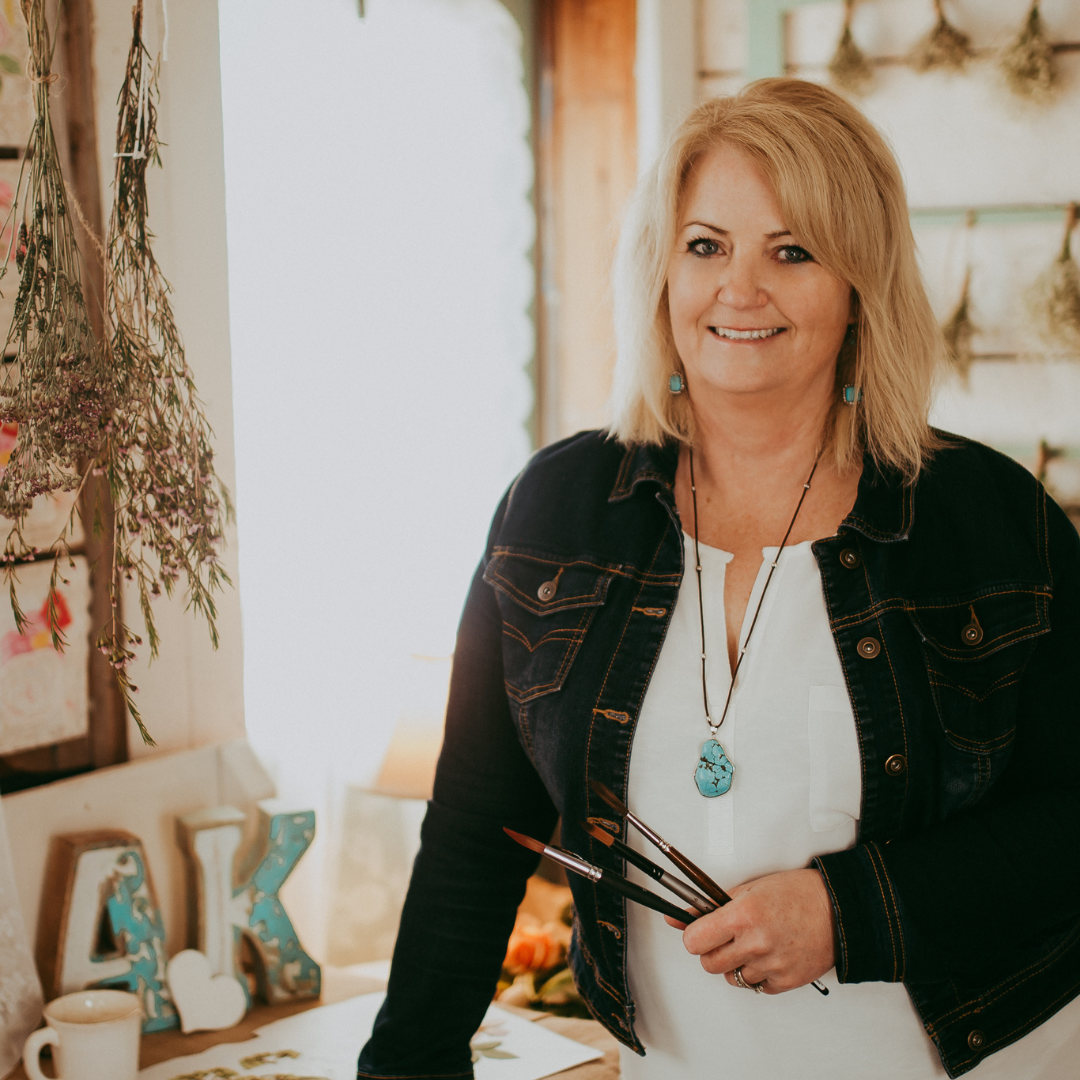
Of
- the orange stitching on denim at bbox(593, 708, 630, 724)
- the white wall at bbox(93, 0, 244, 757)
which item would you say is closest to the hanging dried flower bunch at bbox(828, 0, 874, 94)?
the white wall at bbox(93, 0, 244, 757)

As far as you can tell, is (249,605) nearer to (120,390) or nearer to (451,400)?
(120,390)

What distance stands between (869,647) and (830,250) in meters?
0.40

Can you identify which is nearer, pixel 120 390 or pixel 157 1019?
pixel 120 390

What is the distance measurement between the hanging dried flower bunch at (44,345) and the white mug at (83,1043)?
47 centimetres

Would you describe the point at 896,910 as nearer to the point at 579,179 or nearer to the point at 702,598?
the point at 702,598

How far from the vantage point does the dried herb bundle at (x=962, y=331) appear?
6.43 feet

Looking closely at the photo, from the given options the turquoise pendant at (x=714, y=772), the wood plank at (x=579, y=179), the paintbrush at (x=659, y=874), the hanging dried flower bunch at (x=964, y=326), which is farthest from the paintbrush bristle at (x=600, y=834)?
the wood plank at (x=579, y=179)

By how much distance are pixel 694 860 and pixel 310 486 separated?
2.79 feet

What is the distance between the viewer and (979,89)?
1928 mm

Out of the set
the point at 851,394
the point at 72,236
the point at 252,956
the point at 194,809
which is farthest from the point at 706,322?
the point at 252,956

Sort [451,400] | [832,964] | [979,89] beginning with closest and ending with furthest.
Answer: [832,964] → [979,89] → [451,400]

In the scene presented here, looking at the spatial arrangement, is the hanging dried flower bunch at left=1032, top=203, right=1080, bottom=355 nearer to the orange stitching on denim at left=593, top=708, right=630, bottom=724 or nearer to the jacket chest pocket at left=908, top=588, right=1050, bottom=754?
the jacket chest pocket at left=908, top=588, right=1050, bottom=754

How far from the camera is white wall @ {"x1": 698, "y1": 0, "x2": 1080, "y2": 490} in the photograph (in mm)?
1897

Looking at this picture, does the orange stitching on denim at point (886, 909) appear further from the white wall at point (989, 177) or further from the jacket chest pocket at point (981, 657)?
the white wall at point (989, 177)
